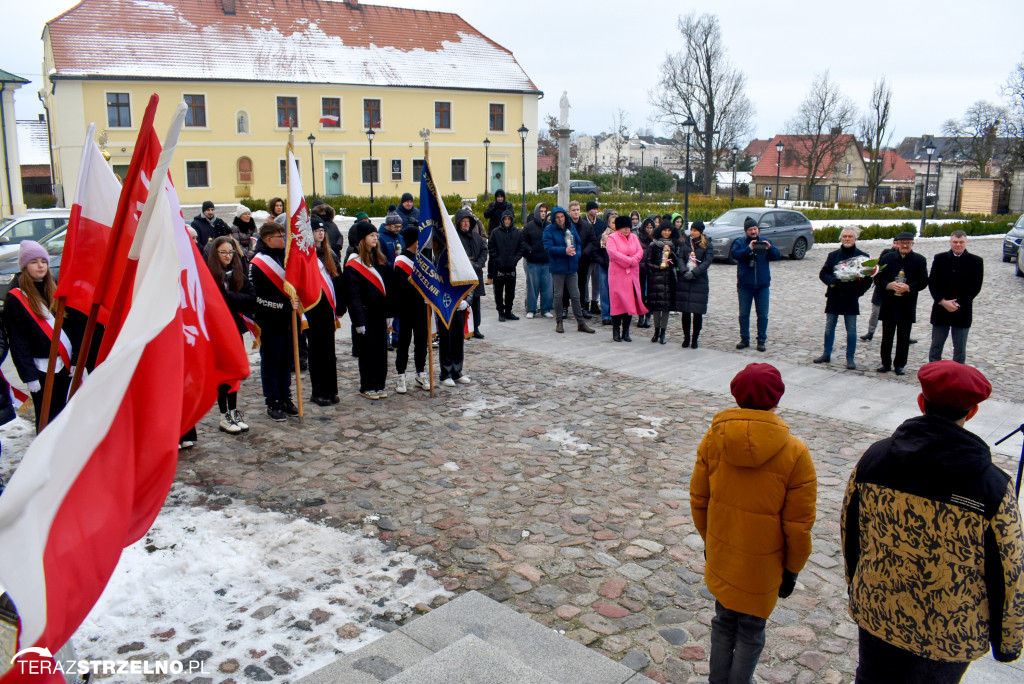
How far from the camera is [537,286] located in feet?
43.2

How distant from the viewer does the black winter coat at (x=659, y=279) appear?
11062 mm

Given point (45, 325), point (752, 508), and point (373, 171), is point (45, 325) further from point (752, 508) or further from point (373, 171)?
point (373, 171)

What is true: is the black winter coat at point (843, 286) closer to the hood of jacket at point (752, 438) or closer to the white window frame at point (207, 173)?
the hood of jacket at point (752, 438)

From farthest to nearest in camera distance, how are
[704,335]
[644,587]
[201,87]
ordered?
[201,87], [704,335], [644,587]

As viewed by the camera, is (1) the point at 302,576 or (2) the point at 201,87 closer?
(1) the point at 302,576

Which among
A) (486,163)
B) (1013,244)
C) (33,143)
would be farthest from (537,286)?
(33,143)

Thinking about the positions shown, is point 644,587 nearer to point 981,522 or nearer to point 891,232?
point 981,522

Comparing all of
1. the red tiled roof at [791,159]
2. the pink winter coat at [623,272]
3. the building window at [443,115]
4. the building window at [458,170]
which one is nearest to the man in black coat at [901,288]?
the pink winter coat at [623,272]

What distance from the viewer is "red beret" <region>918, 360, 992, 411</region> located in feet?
8.70

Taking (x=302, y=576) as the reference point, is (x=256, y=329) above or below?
above

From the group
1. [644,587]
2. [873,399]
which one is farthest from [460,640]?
[873,399]

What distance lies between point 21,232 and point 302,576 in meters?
15.8

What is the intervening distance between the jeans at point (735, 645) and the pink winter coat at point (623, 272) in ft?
27.2

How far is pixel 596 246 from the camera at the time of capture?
12555 millimetres
